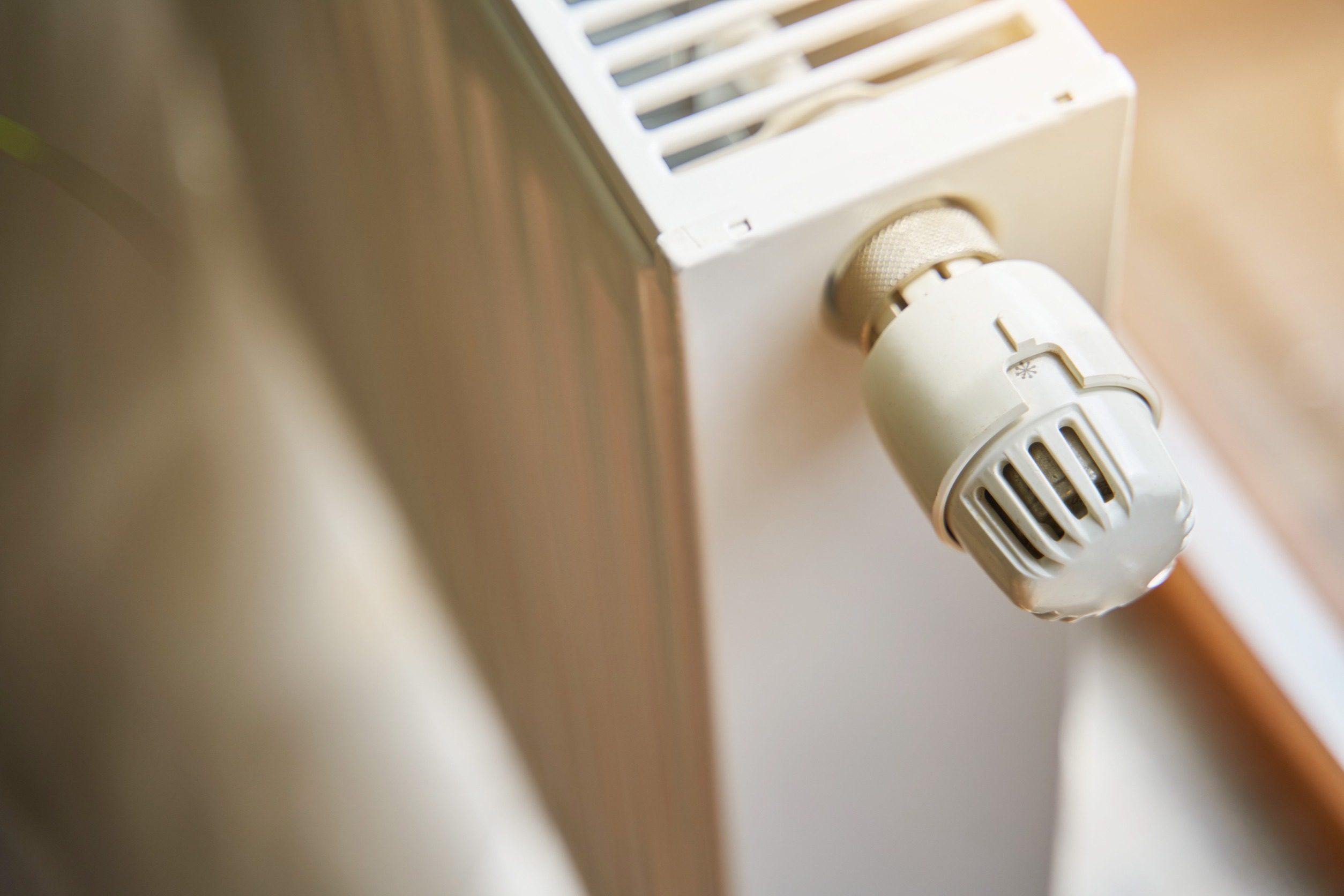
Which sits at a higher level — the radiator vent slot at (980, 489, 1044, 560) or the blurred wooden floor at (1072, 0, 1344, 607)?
the blurred wooden floor at (1072, 0, 1344, 607)

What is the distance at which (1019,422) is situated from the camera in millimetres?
327

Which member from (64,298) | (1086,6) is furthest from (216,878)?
(1086,6)

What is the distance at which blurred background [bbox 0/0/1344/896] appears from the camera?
727 millimetres

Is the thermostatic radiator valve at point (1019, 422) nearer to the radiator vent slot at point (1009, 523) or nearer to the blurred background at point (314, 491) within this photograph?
the radiator vent slot at point (1009, 523)

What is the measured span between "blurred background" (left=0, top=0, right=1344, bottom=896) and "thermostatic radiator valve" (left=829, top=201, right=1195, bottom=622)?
0.31 metres

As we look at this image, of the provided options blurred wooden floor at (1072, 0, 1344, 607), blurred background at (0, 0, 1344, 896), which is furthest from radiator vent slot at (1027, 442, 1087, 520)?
blurred wooden floor at (1072, 0, 1344, 607)

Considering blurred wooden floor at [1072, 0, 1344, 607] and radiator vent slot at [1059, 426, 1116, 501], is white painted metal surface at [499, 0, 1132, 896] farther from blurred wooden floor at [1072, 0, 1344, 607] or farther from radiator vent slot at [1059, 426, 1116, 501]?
blurred wooden floor at [1072, 0, 1344, 607]

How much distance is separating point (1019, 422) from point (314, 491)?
0.77m

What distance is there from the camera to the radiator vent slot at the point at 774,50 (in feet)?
1.20

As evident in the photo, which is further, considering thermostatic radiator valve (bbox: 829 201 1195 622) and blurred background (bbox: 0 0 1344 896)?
blurred background (bbox: 0 0 1344 896)

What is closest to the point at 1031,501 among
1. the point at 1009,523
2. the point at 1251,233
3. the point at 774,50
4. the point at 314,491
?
the point at 1009,523

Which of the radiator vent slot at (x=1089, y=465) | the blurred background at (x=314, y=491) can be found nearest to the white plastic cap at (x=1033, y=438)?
the radiator vent slot at (x=1089, y=465)

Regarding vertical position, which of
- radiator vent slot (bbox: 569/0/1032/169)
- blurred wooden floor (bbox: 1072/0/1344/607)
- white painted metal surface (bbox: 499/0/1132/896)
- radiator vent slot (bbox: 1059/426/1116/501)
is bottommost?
radiator vent slot (bbox: 1059/426/1116/501)

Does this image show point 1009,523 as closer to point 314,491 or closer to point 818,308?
point 818,308
